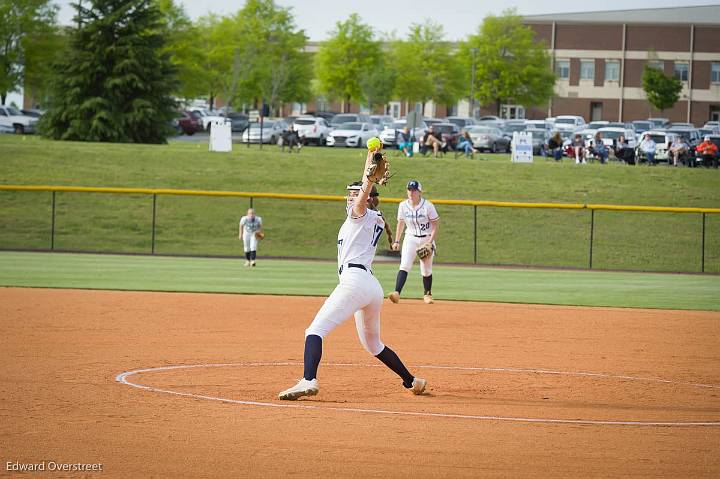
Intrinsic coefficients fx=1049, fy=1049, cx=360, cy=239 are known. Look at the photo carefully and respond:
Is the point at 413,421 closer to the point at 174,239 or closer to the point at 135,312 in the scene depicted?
the point at 135,312

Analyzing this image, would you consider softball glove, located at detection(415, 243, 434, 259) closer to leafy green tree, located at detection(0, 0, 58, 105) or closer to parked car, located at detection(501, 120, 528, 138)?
parked car, located at detection(501, 120, 528, 138)

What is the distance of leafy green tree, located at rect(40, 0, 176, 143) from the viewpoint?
4816 cm

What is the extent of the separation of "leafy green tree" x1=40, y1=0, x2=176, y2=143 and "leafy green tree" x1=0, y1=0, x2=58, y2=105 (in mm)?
19511

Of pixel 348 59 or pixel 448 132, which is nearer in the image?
pixel 448 132

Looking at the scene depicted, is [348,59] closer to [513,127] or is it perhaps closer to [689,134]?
[513,127]

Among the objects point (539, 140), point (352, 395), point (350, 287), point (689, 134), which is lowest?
point (352, 395)

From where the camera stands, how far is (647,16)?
89.6 m

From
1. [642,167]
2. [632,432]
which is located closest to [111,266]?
[632,432]

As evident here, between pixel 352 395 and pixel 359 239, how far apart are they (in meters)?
1.57

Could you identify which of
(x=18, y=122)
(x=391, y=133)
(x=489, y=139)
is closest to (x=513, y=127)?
(x=489, y=139)

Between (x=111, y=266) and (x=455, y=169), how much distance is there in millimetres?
17947

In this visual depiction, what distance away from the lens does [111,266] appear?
84.7 feet

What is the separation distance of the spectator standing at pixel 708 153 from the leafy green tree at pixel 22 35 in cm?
4247

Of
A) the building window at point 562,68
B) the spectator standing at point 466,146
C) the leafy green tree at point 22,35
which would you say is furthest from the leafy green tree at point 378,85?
the spectator standing at point 466,146
